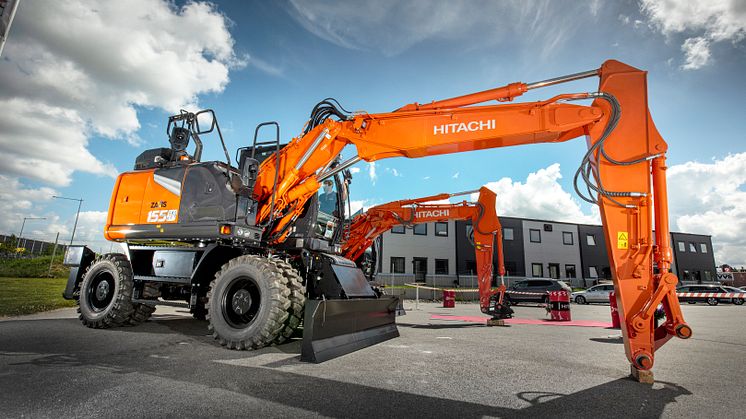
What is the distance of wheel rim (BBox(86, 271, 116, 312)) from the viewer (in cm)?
718

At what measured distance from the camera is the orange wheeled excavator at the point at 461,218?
35.7 ft

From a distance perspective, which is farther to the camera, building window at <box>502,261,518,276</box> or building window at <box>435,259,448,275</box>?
building window at <box>502,261,518,276</box>

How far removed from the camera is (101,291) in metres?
7.30

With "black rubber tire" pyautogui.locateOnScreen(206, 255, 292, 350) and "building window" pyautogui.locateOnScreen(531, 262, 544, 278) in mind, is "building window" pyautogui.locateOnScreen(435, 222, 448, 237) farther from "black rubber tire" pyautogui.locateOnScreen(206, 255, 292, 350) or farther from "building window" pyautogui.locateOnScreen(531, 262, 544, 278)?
"black rubber tire" pyautogui.locateOnScreen(206, 255, 292, 350)

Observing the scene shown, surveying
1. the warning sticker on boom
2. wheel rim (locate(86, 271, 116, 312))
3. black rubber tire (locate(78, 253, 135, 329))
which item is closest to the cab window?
black rubber tire (locate(78, 253, 135, 329))

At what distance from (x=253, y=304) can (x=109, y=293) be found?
3.75 m

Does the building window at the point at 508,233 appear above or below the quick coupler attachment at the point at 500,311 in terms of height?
above

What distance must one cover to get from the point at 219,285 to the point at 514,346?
5.22m

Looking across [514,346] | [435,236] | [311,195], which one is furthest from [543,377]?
[435,236]

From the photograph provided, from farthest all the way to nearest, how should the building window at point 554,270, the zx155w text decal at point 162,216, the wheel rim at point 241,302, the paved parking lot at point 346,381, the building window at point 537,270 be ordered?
the building window at point 554,270 < the building window at point 537,270 < the zx155w text decal at point 162,216 < the wheel rim at point 241,302 < the paved parking lot at point 346,381

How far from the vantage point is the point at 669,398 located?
11.7 ft

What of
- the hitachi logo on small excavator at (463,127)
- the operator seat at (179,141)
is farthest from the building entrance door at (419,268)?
the hitachi logo on small excavator at (463,127)

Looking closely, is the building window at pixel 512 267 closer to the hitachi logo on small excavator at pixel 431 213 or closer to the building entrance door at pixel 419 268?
the building entrance door at pixel 419 268

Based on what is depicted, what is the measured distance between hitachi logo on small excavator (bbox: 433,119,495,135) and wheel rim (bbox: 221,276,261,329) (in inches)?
Answer: 143
